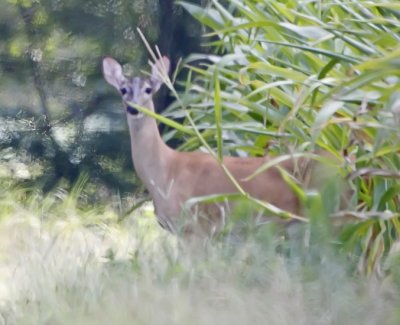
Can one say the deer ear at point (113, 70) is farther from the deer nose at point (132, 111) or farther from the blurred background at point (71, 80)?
the blurred background at point (71, 80)

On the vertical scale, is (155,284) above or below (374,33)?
below

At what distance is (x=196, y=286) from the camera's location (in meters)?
4.03

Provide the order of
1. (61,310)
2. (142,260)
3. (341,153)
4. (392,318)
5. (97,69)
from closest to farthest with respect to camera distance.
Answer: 1. (392,318)
2. (61,310)
3. (142,260)
4. (341,153)
5. (97,69)

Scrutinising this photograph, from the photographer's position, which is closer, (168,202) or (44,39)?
(168,202)

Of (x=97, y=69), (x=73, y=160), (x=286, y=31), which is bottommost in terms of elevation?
(x=73, y=160)

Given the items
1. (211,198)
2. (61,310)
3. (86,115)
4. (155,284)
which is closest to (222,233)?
(211,198)

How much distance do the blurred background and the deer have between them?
5.16 ft

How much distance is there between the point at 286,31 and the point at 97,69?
3.43 meters

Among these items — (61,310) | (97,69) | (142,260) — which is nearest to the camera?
(61,310)

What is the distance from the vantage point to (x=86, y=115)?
827 cm

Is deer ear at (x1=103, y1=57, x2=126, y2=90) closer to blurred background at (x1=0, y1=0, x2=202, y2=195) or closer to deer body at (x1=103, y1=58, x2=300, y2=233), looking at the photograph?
deer body at (x1=103, y1=58, x2=300, y2=233)

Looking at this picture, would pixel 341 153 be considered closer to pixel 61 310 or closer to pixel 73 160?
pixel 61 310

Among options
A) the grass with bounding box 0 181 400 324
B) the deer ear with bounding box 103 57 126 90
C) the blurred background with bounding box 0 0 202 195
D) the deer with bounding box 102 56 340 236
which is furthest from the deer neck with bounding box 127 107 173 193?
the blurred background with bounding box 0 0 202 195

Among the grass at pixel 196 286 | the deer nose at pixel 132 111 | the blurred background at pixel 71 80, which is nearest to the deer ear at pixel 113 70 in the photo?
the deer nose at pixel 132 111
